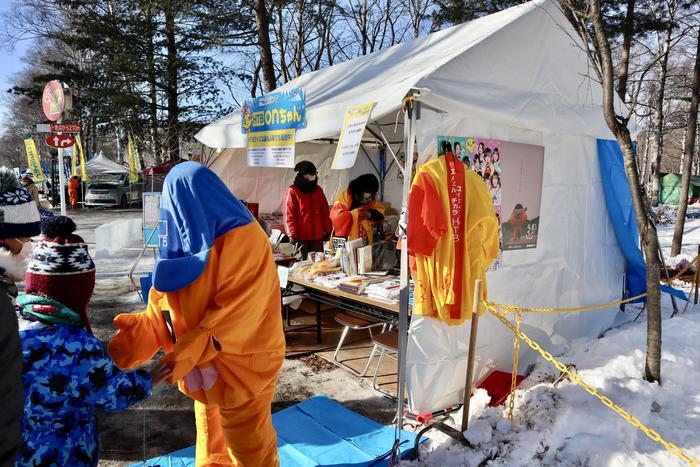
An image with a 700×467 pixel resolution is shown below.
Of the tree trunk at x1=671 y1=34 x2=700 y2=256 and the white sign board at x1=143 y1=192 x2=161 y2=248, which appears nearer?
the tree trunk at x1=671 y1=34 x2=700 y2=256

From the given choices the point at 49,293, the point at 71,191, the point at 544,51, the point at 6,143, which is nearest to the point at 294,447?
the point at 49,293

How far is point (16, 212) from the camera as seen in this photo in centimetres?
187

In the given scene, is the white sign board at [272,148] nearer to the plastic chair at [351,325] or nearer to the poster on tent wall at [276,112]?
the poster on tent wall at [276,112]

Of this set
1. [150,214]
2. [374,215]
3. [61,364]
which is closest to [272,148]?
[374,215]

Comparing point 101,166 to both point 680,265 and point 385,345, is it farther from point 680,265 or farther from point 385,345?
point 680,265

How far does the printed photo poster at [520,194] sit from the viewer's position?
407 cm

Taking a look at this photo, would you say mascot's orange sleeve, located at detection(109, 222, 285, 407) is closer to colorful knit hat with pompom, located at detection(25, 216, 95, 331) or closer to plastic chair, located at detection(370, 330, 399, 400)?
colorful knit hat with pompom, located at detection(25, 216, 95, 331)

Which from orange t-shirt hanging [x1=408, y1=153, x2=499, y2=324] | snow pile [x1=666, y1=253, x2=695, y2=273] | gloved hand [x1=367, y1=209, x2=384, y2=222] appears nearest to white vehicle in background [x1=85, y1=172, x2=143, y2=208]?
gloved hand [x1=367, y1=209, x2=384, y2=222]

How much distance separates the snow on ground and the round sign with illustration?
26.6 ft

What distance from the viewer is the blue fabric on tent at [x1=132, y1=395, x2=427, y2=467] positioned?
3.03 meters

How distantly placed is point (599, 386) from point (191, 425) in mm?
3095

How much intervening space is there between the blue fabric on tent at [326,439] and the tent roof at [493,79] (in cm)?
232

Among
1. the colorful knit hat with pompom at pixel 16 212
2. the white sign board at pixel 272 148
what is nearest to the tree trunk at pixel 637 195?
the white sign board at pixel 272 148

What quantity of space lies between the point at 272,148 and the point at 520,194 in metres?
2.54
